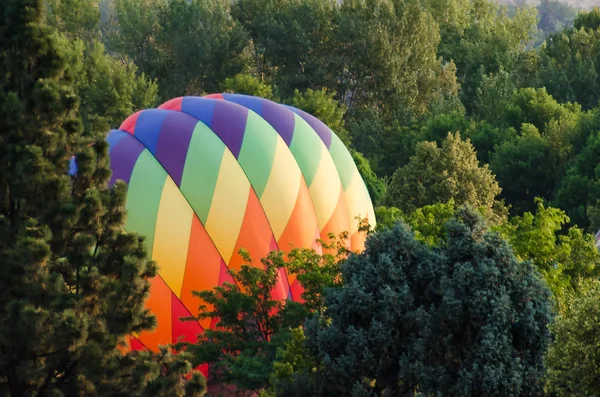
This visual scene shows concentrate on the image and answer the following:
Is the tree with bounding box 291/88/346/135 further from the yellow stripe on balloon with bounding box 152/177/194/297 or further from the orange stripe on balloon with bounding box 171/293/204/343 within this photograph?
the orange stripe on balloon with bounding box 171/293/204/343

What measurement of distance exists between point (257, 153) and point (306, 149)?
1860 mm

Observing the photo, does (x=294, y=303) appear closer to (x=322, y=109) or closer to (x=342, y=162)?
(x=342, y=162)

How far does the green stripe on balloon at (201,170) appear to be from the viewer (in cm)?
2603

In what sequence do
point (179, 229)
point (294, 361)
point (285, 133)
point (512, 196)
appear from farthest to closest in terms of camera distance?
point (512, 196) → point (285, 133) → point (179, 229) → point (294, 361)

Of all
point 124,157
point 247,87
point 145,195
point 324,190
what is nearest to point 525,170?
point 247,87

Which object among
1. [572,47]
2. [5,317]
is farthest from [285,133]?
[572,47]

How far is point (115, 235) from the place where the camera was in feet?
59.2

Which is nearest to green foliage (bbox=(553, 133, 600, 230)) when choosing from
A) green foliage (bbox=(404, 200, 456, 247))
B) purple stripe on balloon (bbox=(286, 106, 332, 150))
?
purple stripe on balloon (bbox=(286, 106, 332, 150))

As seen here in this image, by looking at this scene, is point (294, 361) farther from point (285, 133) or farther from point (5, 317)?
point (285, 133)

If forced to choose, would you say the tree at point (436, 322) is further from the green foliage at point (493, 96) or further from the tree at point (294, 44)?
the tree at point (294, 44)

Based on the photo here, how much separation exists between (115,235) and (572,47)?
60.3 m

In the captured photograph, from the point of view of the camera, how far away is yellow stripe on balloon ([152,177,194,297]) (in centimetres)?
2525

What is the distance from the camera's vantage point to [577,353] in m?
17.7

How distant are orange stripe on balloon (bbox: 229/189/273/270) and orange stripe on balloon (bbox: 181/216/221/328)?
482 millimetres
